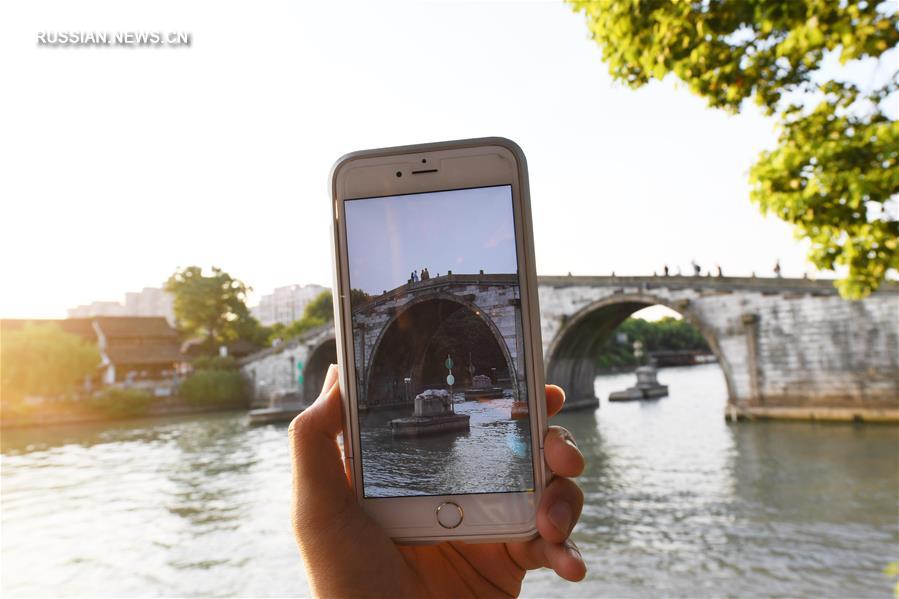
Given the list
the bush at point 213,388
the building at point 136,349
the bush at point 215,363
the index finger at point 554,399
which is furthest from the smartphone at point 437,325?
the building at point 136,349

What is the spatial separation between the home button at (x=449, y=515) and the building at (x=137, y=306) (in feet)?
312

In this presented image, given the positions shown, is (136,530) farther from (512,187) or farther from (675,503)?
(512,187)

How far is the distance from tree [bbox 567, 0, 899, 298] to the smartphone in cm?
192

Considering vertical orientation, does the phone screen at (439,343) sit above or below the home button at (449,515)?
above

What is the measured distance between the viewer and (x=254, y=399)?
3722 cm

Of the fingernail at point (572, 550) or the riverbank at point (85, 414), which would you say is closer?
the fingernail at point (572, 550)

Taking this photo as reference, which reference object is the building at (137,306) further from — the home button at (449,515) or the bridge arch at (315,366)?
the home button at (449,515)

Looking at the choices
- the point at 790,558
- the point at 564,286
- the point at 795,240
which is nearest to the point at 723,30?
the point at 795,240

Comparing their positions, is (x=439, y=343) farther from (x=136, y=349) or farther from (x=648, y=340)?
(x=648, y=340)

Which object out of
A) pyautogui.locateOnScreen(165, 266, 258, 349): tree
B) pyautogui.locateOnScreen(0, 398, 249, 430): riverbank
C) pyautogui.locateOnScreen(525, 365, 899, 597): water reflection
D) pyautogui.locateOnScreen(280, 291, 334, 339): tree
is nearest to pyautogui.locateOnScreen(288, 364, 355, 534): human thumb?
pyautogui.locateOnScreen(525, 365, 899, 597): water reflection

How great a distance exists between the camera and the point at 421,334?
1519mm

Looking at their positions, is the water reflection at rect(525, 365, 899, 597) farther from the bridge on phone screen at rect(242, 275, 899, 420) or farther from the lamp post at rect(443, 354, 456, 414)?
the lamp post at rect(443, 354, 456, 414)

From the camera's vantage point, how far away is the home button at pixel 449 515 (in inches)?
55.3

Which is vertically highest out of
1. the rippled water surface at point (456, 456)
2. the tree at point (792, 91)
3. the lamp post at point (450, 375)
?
the tree at point (792, 91)
